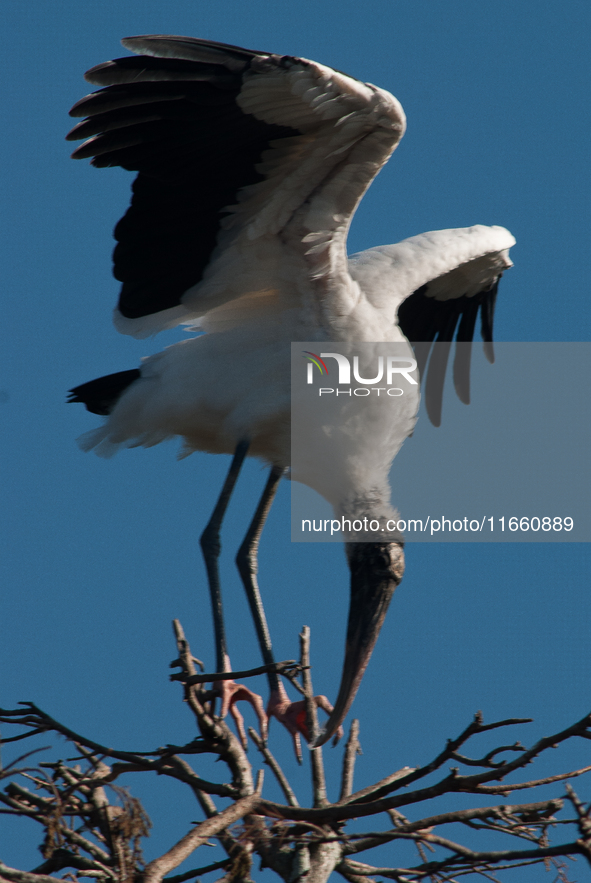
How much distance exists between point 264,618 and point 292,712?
570 mm

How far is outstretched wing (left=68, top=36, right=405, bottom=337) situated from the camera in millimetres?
4070

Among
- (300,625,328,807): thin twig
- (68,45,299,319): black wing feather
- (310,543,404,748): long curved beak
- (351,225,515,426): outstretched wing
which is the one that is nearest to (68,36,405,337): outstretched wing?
(68,45,299,319): black wing feather

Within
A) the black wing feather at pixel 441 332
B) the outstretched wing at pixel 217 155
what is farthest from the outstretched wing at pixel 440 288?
the outstretched wing at pixel 217 155

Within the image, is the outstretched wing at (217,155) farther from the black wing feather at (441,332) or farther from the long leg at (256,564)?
the black wing feather at (441,332)

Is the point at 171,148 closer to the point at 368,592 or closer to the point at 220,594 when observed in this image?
the point at 220,594

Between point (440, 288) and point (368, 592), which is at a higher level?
point (440, 288)

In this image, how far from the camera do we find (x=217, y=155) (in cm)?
443

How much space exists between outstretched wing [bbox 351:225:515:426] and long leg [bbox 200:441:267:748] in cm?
108

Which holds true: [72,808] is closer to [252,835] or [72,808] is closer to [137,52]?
[252,835]

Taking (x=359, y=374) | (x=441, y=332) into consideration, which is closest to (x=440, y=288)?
(x=441, y=332)

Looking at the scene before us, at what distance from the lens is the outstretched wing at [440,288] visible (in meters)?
5.40

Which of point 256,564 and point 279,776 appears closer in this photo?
point 279,776

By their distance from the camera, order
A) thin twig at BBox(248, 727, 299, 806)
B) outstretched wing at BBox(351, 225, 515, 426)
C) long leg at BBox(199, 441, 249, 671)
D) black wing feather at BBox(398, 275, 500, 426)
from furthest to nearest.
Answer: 1. black wing feather at BBox(398, 275, 500, 426)
2. outstretched wing at BBox(351, 225, 515, 426)
3. long leg at BBox(199, 441, 249, 671)
4. thin twig at BBox(248, 727, 299, 806)

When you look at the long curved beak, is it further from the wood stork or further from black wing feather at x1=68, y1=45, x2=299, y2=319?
black wing feather at x1=68, y1=45, x2=299, y2=319
